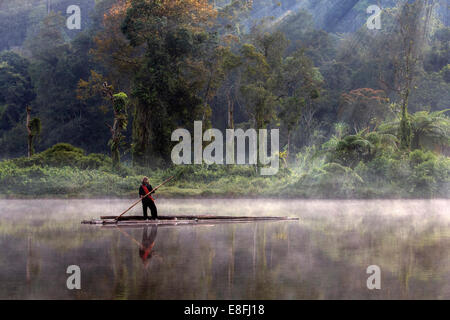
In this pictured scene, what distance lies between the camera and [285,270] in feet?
32.6

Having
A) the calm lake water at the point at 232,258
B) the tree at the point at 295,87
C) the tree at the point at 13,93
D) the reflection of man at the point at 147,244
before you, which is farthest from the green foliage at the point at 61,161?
the tree at the point at 13,93

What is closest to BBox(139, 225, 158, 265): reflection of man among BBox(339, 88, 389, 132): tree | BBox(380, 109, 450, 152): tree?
BBox(380, 109, 450, 152): tree

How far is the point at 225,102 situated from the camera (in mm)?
45469

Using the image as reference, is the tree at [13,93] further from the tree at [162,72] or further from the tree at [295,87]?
the tree at [295,87]

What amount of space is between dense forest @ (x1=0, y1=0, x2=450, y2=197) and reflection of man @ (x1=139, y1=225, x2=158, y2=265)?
1370 centimetres

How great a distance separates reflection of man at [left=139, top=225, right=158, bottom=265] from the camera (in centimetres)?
1134

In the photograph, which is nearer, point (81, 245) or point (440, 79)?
point (81, 245)

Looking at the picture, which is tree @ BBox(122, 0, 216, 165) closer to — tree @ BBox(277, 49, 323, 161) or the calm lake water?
tree @ BBox(277, 49, 323, 161)

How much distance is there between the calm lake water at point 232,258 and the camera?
840cm

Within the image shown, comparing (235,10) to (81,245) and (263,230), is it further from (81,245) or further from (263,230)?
(81,245)

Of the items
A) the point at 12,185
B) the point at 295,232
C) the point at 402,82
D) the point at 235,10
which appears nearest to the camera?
the point at 295,232

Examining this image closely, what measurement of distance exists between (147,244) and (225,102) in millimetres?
32602

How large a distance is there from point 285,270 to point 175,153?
2350cm
